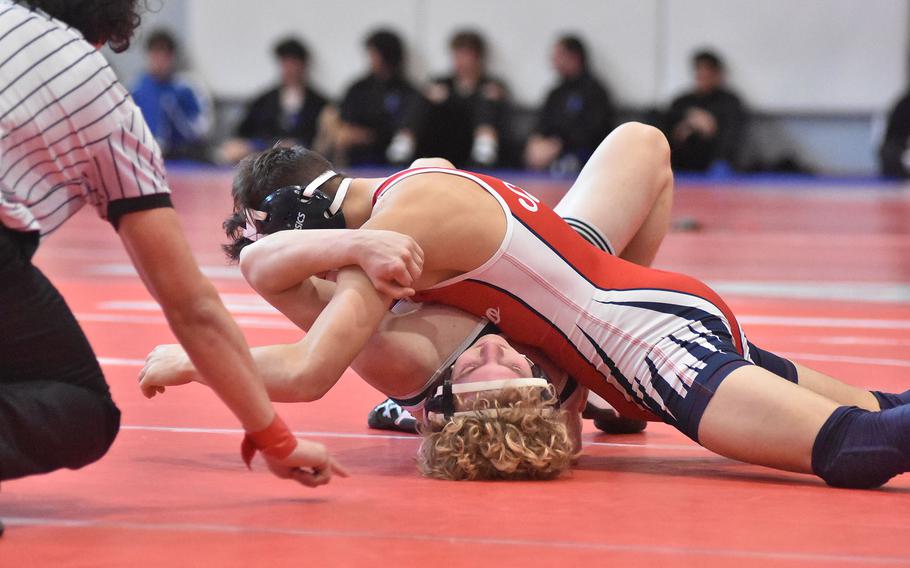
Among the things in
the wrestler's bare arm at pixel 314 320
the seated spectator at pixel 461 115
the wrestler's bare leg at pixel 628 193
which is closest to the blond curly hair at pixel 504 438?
the wrestler's bare arm at pixel 314 320

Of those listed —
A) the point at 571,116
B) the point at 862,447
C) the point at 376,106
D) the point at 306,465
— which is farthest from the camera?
the point at 376,106

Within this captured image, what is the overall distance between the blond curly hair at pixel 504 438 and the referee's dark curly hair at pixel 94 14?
1.03m

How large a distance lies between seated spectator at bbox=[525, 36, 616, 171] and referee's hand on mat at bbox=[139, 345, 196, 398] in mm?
11552

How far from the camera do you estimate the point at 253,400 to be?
7.54 feet

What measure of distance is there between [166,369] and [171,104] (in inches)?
498

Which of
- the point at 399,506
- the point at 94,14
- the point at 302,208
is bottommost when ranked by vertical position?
the point at 399,506

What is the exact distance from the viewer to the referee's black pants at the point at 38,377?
2.28m

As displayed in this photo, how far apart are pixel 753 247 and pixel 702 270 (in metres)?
1.42

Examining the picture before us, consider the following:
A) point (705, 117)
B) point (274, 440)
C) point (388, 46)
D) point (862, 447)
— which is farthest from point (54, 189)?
point (388, 46)

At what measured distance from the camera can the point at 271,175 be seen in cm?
306

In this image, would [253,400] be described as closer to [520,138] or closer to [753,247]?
[753,247]

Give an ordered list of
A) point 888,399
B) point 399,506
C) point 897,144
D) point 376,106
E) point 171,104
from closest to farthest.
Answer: point 399,506 < point 888,399 < point 897,144 < point 376,106 < point 171,104

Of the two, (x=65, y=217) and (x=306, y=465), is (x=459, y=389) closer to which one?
(x=306, y=465)

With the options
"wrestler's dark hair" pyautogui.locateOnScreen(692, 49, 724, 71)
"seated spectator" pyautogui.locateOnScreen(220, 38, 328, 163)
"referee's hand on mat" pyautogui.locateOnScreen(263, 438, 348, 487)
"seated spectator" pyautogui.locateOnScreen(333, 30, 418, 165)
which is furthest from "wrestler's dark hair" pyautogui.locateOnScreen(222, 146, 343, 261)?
"seated spectator" pyautogui.locateOnScreen(220, 38, 328, 163)
